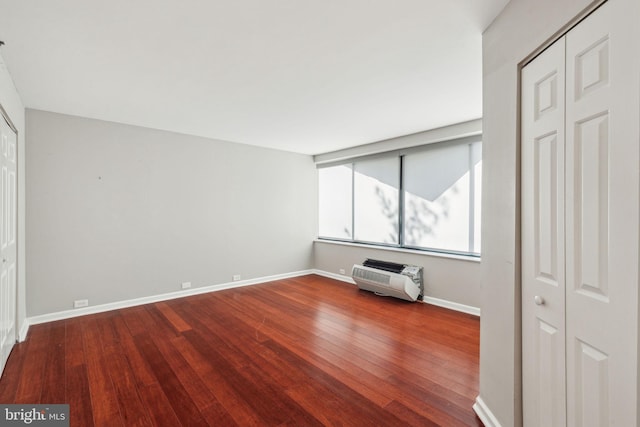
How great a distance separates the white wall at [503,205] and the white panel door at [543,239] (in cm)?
5

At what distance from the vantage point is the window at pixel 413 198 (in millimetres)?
3975

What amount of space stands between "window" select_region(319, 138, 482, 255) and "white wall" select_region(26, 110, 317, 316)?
124cm

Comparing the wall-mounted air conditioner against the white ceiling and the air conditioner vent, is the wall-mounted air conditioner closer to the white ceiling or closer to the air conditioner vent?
the air conditioner vent

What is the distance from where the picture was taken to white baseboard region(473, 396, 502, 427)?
67.6 inches

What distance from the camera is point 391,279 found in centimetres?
420

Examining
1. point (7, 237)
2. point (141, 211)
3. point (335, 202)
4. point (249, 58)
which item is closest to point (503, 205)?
point (249, 58)

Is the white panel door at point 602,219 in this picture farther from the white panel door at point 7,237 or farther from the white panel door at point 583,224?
the white panel door at point 7,237

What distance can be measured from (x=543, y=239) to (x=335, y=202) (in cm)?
478

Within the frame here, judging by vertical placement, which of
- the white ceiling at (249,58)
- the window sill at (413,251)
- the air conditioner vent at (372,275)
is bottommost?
the air conditioner vent at (372,275)

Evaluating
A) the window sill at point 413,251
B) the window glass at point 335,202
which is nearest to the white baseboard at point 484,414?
the window sill at point 413,251

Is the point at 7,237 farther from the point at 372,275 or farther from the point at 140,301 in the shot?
the point at 372,275

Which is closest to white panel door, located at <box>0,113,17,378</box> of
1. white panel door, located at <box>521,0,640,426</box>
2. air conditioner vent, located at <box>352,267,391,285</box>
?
white panel door, located at <box>521,0,640,426</box>

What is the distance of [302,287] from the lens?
5062 mm

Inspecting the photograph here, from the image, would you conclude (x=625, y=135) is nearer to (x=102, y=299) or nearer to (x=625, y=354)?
(x=625, y=354)
